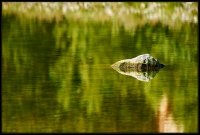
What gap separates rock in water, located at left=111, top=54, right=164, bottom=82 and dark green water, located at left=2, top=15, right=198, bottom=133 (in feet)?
0.43

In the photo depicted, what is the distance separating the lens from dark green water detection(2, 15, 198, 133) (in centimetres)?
760

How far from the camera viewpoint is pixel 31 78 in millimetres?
9414

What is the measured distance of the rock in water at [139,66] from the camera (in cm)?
989

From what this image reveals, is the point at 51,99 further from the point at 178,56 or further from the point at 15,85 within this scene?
the point at 178,56

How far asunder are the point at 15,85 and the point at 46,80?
1.44 feet

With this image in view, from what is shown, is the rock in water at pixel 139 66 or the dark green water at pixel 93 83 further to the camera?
the rock in water at pixel 139 66

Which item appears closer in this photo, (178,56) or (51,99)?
(51,99)

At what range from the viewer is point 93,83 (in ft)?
30.2

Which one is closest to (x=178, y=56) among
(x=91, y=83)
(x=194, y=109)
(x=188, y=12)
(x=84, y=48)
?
(x=84, y=48)

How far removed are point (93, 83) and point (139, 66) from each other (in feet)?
3.34

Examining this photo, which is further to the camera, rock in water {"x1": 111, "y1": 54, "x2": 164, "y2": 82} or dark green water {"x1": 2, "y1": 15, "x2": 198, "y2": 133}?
rock in water {"x1": 111, "y1": 54, "x2": 164, "y2": 82}

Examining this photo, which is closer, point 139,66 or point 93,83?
point 93,83

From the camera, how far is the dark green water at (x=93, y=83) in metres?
7.60

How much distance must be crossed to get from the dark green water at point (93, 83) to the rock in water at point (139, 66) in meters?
0.13
